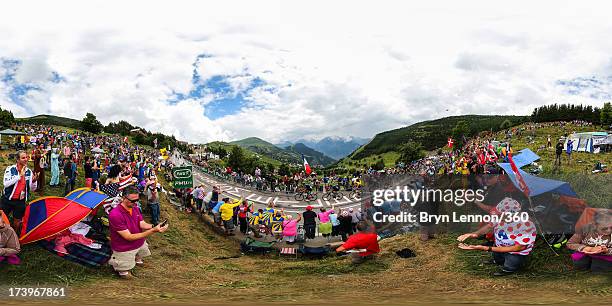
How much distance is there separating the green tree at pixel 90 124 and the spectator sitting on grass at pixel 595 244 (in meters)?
119

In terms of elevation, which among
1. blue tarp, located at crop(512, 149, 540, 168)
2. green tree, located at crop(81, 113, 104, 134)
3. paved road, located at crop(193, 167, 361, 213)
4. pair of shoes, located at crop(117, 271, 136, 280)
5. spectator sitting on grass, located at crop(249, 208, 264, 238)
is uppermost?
green tree, located at crop(81, 113, 104, 134)

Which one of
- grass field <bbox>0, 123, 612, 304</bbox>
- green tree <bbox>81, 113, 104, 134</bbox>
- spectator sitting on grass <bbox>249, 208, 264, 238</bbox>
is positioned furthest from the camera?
green tree <bbox>81, 113, 104, 134</bbox>

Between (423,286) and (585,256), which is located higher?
(585,256)

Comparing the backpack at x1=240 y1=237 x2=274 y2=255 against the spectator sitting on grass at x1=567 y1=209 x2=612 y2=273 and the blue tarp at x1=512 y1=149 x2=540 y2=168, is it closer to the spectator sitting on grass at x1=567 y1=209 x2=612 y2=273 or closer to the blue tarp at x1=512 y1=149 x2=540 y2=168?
the spectator sitting on grass at x1=567 y1=209 x2=612 y2=273

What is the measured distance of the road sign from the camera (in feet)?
54.5

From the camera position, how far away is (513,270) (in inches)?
274

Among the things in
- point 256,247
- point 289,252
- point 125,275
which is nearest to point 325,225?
point 289,252

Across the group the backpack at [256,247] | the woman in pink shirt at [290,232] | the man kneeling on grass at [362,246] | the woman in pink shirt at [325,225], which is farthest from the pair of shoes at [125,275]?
the woman in pink shirt at [325,225]

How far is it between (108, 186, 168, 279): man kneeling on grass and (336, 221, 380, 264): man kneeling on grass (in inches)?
184

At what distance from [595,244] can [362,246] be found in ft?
15.8

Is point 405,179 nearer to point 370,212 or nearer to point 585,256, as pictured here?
point 370,212

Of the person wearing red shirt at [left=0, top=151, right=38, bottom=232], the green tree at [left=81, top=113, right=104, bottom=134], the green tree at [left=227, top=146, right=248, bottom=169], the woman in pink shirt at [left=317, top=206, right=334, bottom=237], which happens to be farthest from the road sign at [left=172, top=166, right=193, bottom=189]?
the green tree at [left=81, top=113, right=104, bottom=134]

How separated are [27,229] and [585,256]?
1166 cm

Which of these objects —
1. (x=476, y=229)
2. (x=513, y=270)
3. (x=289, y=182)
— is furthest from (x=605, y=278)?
(x=289, y=182)
